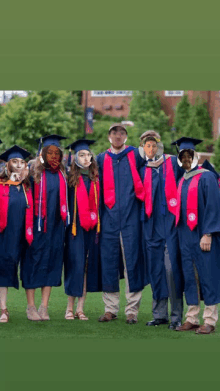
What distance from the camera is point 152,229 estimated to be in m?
7.81

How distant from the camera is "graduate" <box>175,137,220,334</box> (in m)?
7.16

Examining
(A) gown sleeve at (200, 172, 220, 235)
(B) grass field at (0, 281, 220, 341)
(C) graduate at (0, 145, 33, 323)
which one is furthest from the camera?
(C) graduate at (0, 145, 33, 323)

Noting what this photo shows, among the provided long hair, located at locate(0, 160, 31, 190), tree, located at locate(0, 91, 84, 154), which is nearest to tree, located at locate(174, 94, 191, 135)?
tree, located at locate(0, 91, 84, 154)

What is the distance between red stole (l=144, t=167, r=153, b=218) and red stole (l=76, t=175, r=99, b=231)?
1.77 ft

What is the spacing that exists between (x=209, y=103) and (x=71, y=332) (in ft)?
157

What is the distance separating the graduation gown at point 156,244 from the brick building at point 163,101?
143ft

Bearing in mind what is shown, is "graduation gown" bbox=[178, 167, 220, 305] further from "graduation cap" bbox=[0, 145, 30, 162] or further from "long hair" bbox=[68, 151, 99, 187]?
"graduation cap" bbox=[0, 145, 30, 162]

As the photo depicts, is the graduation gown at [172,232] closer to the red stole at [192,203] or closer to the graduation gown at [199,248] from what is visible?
the graduation gown at [199,248]

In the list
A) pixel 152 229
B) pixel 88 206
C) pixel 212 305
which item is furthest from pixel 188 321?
pixel 88 206

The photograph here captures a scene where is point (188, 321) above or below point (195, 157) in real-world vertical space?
below

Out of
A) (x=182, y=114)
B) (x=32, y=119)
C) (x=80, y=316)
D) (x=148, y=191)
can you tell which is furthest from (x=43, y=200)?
(x=182, y=114)

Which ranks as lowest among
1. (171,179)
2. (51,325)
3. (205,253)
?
(51,325)

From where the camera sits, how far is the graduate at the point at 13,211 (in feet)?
25.6

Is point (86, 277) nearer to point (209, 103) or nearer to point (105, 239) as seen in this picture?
point (105, 239)
